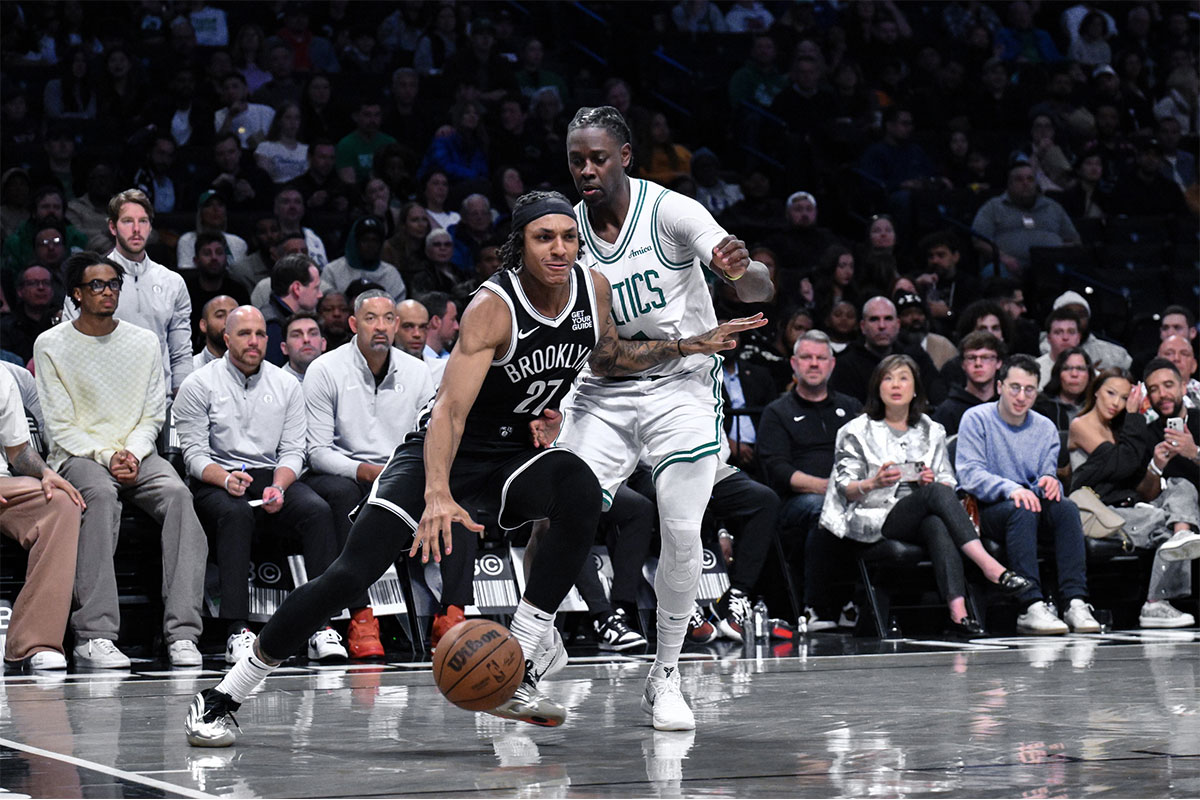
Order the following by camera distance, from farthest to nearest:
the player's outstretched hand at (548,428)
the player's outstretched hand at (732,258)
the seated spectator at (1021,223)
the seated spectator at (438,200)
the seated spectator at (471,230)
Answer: the seated spectator at (1021,223), the seated spectator at (438,200), the seated spectator at (471,230), the player's outstretched hand at (548,428), the player's outstretched hand at (732,258)

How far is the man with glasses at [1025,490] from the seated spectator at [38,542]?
15.2 ft

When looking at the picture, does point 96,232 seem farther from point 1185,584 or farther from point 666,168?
point 1185,584

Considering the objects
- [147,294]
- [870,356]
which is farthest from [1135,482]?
[147,294]

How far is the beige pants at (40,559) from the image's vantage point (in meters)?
7.32

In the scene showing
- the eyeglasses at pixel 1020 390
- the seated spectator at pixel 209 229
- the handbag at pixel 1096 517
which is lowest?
the handbag at pixel 1096 517

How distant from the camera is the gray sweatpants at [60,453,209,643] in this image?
24.6 ft

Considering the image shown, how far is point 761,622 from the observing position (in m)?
8.59

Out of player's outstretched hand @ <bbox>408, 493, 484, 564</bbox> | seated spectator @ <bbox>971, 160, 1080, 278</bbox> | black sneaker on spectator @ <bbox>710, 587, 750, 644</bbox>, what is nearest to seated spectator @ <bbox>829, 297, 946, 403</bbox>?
black sneaker on spectator @ <bbox>710, 587, 750, 644</bbox>

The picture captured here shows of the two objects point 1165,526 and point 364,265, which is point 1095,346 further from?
point 364,265

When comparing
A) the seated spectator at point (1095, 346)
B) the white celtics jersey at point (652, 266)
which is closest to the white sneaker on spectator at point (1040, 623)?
the seated spectator at point (1095, 346)

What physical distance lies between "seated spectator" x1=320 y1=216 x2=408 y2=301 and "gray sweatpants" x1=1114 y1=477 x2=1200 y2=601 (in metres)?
4.63

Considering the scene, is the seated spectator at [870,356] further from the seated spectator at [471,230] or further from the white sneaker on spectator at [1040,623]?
the seated spectator at [471,230]

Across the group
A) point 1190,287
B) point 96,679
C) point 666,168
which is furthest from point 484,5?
point 96,679

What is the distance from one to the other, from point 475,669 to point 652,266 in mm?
1569
